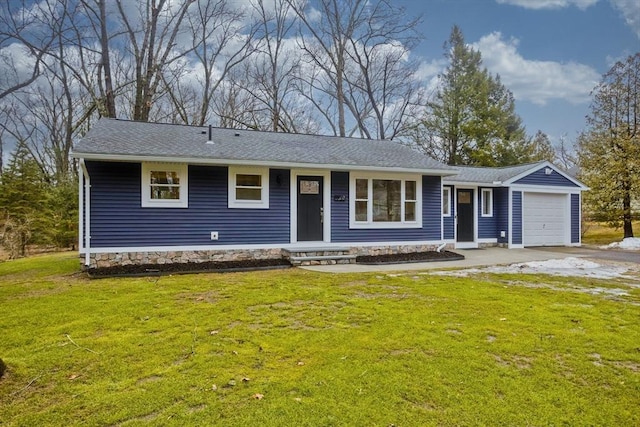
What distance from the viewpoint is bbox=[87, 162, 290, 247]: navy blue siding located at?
8.52m

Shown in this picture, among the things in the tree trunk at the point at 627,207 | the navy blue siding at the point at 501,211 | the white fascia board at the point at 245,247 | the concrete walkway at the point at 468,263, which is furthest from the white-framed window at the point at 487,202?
the tree trunk at the point at 627,207

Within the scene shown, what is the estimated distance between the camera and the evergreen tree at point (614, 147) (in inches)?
637

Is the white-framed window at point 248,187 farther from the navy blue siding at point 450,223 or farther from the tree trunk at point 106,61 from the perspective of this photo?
the tree trunk at point 106,61

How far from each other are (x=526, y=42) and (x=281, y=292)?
18620 millimetres

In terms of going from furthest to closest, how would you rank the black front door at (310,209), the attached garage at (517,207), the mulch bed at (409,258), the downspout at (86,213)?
1. the attached garage at (517,207)
2. the black front door at (310,209)
3. the mulch bed at (409,258)
4. the downspout at (86,213)

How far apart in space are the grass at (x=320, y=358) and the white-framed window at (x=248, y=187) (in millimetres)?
3712

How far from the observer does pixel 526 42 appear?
18.1m

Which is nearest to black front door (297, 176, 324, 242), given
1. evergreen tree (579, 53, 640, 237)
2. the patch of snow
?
the patch of snow

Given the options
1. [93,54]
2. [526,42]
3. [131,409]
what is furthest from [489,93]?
[131,409]

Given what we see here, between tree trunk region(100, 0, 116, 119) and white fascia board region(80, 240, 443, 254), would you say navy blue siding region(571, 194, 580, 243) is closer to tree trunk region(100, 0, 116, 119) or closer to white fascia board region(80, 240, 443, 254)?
white fascia board region(80, 240, 443, 254)

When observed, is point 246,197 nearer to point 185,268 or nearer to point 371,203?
point 185,268

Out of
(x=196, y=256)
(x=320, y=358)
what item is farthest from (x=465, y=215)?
(x=320, y=358)

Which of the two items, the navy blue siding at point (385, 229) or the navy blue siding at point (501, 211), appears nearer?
the navy blue siding at point (385, 229)

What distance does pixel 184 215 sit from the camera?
911 centimetres
